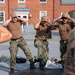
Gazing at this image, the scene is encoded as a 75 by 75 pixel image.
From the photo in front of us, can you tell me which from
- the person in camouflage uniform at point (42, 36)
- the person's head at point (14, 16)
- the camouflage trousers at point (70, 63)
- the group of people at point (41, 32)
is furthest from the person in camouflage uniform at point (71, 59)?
the person in camouflage uniform at point (42, 36)

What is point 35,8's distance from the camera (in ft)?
150

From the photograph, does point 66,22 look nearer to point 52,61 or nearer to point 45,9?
point 52,61

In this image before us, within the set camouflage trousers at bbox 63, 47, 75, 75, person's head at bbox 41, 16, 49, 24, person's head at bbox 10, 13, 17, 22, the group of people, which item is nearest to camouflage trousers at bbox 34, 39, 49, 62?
the group of people

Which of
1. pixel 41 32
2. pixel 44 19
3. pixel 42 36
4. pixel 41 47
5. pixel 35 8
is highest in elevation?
pixel 44 19

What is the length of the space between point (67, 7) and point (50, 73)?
3780cm

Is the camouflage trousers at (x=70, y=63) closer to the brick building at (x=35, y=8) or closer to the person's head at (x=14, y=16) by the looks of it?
the person's head at (x=14, y=16)

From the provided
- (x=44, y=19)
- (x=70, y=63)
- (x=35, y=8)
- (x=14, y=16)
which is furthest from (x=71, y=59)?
(x=35, y=8)

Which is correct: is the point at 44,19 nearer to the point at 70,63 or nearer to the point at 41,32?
the point at 41,32

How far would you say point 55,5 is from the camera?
45906mm

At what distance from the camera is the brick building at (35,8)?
45.3 m

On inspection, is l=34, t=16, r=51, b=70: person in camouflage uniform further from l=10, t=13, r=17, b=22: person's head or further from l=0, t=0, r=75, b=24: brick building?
l=0, t=0, r=75, b=24: brick building

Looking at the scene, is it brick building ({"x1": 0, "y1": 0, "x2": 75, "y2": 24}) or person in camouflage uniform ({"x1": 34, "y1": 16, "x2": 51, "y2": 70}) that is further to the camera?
brick building ({"x1": 0, "y1": 0, "x2": 75, "y2": 24})

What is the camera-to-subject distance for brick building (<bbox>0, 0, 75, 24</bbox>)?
45344 mm

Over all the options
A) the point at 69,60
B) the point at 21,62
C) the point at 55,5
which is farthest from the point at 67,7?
the point at 69,60
